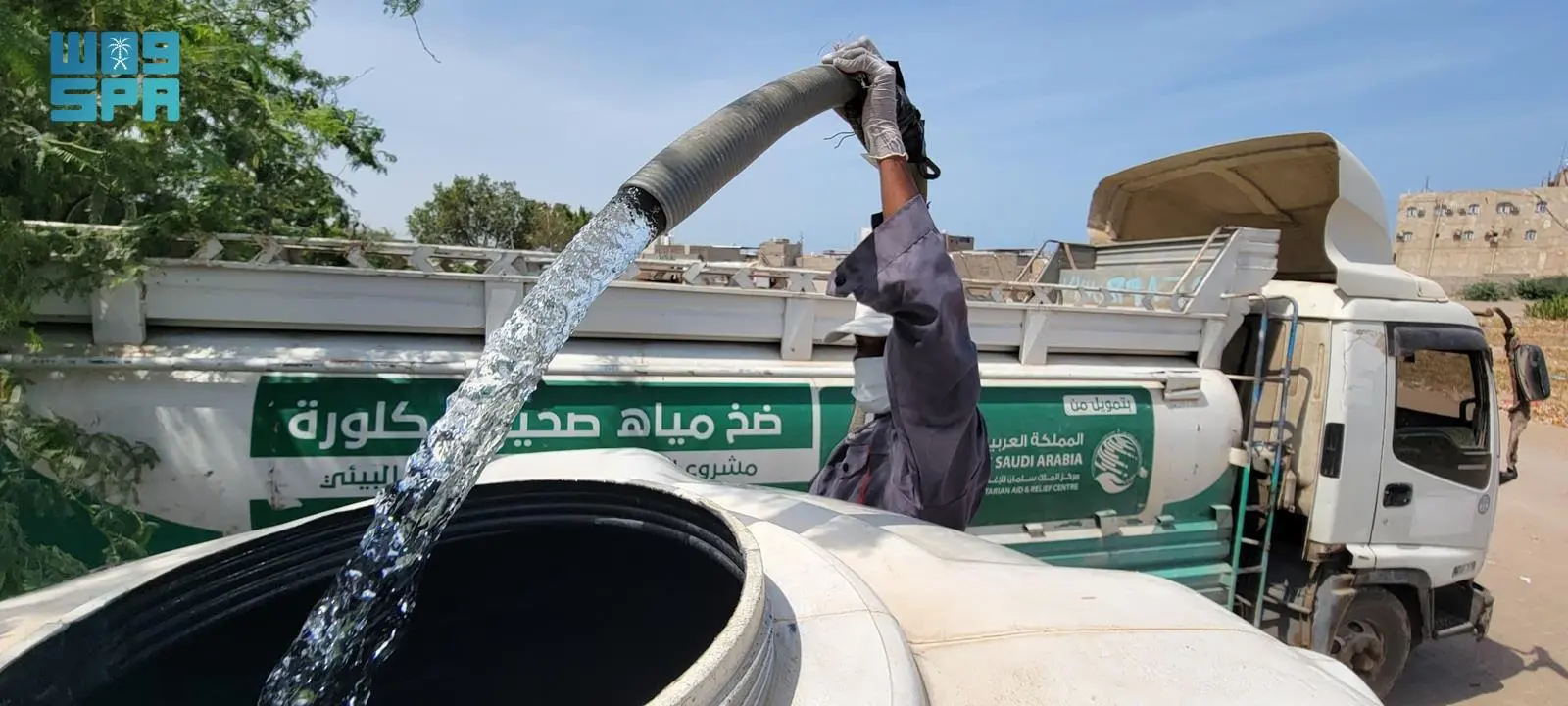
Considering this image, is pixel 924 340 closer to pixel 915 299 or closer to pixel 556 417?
pixel 915 299

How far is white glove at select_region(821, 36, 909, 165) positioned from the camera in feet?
6.79

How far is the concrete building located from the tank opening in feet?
113

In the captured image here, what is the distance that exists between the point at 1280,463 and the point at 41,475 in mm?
5098

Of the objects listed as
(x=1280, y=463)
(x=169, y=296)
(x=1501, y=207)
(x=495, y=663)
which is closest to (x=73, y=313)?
(x=169, y=296)

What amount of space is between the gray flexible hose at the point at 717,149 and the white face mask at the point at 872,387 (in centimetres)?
101

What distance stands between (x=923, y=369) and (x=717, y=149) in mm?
801

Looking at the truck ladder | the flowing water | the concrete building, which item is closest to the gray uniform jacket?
the flowing water

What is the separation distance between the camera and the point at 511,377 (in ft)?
4.54

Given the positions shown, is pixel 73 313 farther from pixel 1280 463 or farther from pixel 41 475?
pixel 1280 463

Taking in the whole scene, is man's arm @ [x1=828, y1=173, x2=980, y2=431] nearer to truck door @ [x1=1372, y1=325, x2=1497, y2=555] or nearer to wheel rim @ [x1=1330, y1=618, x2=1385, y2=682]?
truck door @ [x1=1372, y1=325, x2=1497, y2=555]

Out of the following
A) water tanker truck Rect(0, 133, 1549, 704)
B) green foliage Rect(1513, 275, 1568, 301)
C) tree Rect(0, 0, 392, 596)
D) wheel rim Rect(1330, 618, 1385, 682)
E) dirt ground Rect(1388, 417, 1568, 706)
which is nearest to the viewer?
water tanker truck Rect(0, 133, 1549, 704)

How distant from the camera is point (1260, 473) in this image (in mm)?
4551

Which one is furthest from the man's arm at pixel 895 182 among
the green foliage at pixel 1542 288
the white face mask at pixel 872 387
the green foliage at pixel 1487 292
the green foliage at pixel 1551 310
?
the green foliage at pixel 1487 292

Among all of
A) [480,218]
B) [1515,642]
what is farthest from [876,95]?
[480,218]
